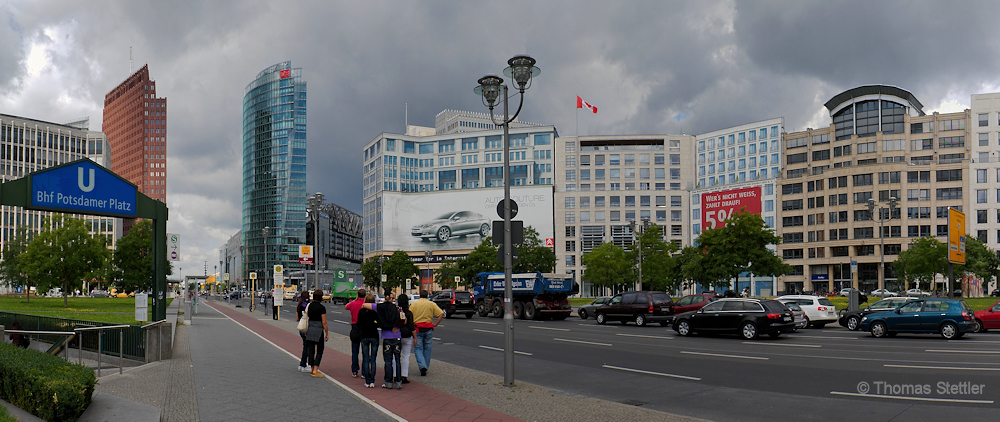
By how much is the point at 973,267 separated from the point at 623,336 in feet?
208

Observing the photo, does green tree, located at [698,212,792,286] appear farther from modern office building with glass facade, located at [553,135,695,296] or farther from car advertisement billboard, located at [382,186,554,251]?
car advertisement billboard, located at [382,186,554,251]

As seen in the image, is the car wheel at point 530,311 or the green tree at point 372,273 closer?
the car wheel at point 530,311

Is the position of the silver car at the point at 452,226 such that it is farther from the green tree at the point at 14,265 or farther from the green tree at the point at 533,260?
the green tree at the point at 14,265

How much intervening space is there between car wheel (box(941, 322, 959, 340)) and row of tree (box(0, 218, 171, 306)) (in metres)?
52.8

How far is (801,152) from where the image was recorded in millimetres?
111875

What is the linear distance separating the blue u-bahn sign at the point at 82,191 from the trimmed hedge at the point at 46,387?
311 inches

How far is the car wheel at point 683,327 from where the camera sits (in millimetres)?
24781

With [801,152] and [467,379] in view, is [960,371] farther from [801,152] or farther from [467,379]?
[801,152]

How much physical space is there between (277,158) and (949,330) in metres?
178

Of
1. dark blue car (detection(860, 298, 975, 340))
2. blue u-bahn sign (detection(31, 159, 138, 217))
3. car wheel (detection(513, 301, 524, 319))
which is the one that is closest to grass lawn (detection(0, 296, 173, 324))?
blue u-bahn sign (detection(31, 159, 138, 217))

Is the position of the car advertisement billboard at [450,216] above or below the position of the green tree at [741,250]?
above

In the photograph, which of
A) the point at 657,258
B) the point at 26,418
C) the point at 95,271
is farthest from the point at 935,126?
the point at 26,418

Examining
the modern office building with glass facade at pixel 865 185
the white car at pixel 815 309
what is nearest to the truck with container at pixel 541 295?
the white car at pixel 815 309

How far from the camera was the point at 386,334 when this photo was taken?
12117 mm
